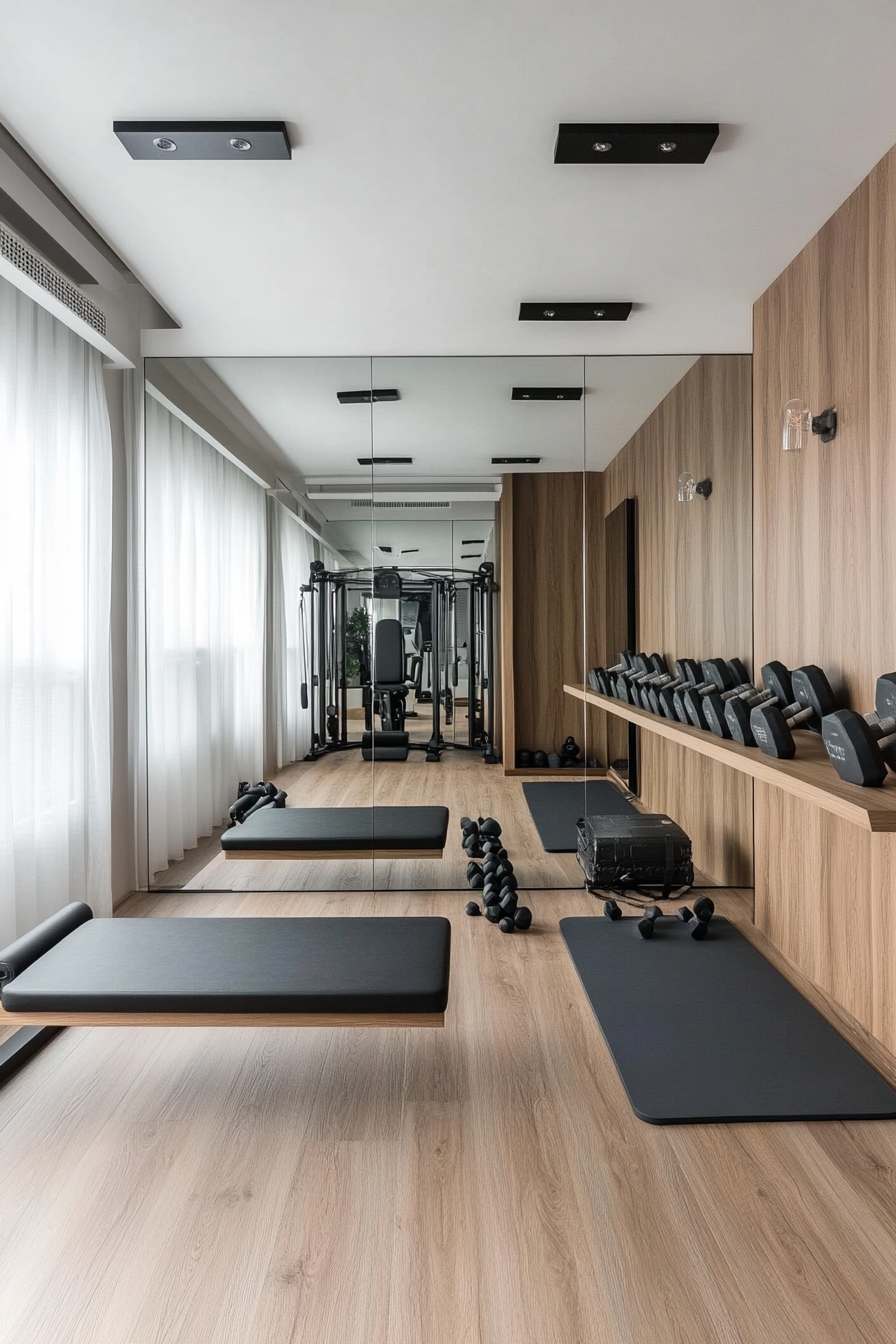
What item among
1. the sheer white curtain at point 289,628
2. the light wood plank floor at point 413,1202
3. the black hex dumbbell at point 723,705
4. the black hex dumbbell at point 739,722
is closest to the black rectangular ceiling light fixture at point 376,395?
the sheer white curtain at point 289,628

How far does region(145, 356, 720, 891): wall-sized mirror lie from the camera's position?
392 centimetres

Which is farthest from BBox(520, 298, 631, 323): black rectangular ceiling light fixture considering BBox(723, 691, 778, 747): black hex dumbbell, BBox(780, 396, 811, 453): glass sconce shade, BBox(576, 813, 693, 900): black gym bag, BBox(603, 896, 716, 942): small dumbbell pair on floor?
BBox(603, 896, 716, 942): small dumbbell pair on floor

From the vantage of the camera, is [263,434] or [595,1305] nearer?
[595,1305]

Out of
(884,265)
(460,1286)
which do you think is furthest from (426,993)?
(884,265)

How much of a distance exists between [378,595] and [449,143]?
198 cm

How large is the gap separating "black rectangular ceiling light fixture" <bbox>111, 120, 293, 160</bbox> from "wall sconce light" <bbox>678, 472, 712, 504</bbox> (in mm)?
2245

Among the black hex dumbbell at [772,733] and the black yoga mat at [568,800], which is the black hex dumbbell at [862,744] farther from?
the black yoga mat at [568,800]

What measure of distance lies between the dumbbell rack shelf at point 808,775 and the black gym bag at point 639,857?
26.0 inches

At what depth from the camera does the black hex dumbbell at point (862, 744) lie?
1.93 m

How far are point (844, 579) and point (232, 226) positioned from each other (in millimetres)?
2401

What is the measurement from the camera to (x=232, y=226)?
2.80 m

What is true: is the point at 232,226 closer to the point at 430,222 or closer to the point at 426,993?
the point at 430,222

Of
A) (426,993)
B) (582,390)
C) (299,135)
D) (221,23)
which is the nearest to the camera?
(221,23)

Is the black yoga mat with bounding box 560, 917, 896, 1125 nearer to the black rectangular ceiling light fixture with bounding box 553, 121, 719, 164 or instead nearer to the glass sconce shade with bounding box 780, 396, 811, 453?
the glass sconce shade with bounding box 780, 396, 811, 453
